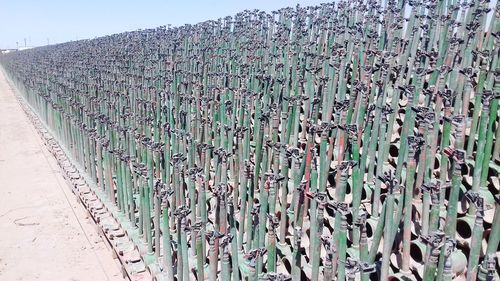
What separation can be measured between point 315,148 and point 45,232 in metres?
4.09

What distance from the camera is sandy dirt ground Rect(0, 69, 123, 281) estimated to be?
4.74m

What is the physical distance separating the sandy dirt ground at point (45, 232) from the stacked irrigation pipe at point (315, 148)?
59 cm

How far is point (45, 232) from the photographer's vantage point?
5.68 meters

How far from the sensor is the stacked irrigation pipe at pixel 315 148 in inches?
94.7

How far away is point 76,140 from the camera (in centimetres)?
751

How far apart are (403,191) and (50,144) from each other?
8930 millimetres

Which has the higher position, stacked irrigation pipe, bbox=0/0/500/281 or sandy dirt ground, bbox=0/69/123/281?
stacked irrigation pipe, bbox=0/0/500/281

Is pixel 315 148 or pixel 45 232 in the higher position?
pixel 315 148

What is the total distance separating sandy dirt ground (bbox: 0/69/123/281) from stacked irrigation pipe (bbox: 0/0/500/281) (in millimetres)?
592

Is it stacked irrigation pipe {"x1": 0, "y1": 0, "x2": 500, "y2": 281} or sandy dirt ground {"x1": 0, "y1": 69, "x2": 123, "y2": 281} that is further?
sandy dirt ground {"x1": 0, "y1": 69, "x2": 123, "y2": 281}

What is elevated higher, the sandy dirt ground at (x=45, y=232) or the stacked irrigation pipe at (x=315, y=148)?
the stacked irrigation pipe at (x=315, y=148)

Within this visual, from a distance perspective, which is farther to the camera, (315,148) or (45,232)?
(45,232)

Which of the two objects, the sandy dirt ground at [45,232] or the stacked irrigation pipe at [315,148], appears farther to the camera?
the sandy dirt ground at [45,232]

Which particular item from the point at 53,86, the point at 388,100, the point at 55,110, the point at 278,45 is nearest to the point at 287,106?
the point at 388,100
